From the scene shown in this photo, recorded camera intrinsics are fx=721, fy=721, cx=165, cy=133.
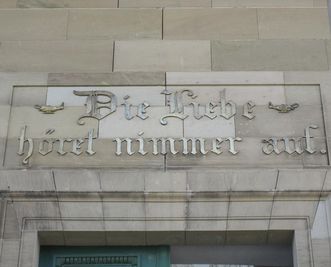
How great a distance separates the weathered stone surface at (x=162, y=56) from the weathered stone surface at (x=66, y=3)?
1.80 feet

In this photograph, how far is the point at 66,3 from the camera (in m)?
7.70

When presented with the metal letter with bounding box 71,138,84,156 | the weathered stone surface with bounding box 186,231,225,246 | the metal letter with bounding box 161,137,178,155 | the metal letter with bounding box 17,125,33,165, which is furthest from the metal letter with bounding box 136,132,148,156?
the metal letter with bounding box 17,125,33,165

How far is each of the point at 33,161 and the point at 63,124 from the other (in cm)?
47

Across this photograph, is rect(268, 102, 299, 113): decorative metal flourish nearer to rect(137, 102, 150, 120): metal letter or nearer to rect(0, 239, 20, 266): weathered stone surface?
rect(137, 102, 150, 120): metal letter

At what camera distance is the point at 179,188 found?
21.4 ft

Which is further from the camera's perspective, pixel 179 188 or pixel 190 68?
pixel 190 68

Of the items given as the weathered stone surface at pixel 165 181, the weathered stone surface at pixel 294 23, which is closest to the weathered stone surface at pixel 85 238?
the weathered stone surface at pixel 165 181

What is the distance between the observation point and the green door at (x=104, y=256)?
22.2ft

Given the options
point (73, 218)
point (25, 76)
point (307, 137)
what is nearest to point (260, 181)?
point (307, 137)

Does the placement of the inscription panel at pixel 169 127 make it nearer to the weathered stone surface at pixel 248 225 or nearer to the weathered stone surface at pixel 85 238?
the weathered stone surface at pixel 248 225

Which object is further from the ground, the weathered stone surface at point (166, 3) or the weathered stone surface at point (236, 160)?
the weathered stone surface at point (166, 3)

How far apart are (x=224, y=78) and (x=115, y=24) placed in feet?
4.32

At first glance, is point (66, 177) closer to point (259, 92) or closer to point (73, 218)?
point (73, 218)

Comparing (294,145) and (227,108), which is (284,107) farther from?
(227,108)
